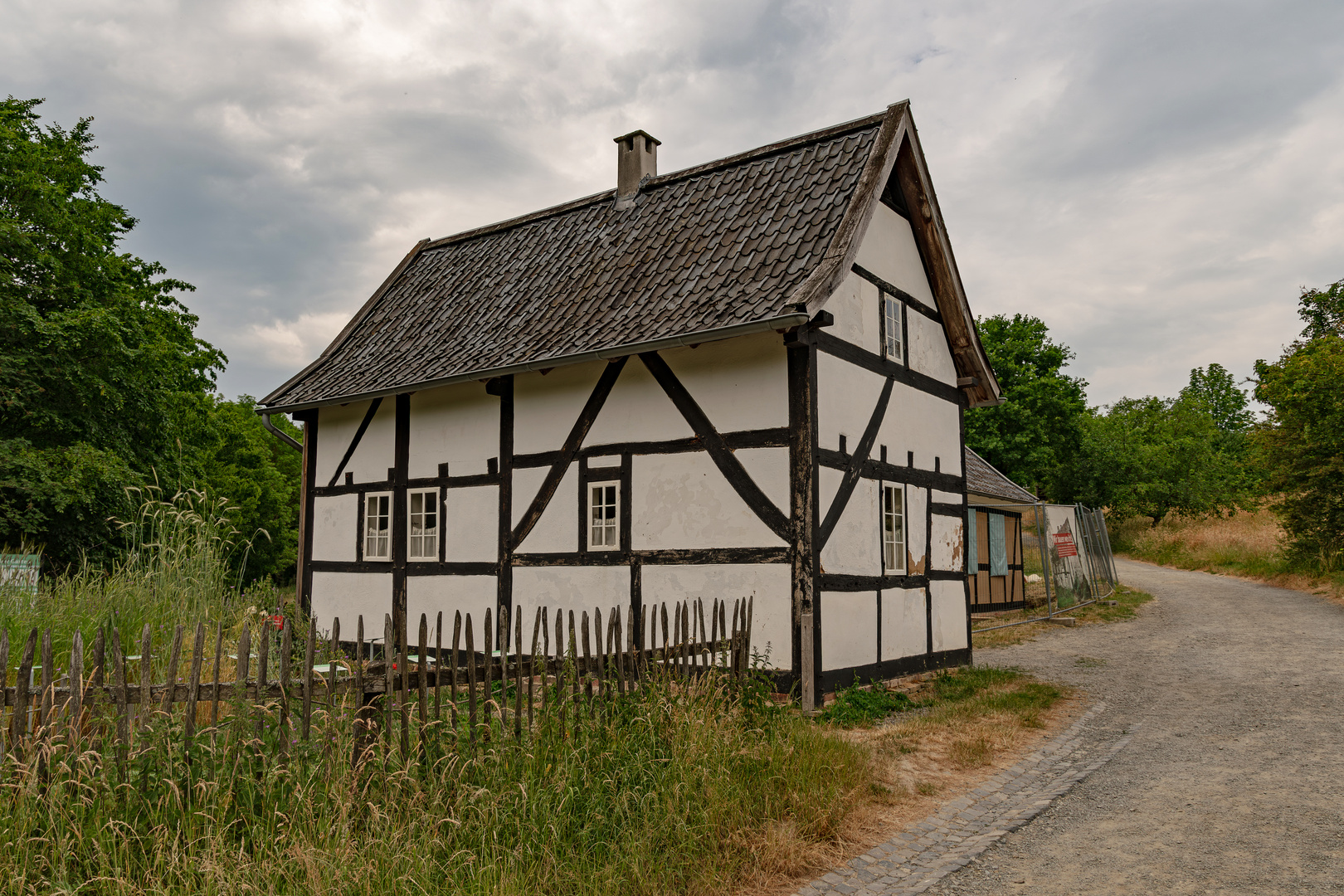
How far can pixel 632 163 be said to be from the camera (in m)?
13.7

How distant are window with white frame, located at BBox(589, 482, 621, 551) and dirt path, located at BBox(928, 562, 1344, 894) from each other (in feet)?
17.6

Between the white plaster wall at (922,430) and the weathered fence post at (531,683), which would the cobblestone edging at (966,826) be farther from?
the white plaster wall at (922,430)

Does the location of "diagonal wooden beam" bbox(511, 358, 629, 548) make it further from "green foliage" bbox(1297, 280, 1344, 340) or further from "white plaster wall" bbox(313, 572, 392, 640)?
"green foliage" bbox(1297, 280, 1344, 340)

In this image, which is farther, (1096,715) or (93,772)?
(1096,715)

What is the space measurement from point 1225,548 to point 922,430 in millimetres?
21505

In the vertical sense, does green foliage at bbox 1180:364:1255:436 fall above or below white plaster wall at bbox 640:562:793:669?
above

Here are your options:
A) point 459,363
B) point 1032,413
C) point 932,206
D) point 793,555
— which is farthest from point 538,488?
point 1032,413

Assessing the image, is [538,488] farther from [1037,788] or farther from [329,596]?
[1037,788]

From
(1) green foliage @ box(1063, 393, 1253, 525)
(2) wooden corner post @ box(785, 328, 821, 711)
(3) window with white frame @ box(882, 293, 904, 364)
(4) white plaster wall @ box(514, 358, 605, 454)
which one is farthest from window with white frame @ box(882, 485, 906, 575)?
(1) green foliage @ box(1063, 393, 1253, 525)

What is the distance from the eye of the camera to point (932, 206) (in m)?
11.8

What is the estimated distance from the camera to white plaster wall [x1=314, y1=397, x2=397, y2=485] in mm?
13336

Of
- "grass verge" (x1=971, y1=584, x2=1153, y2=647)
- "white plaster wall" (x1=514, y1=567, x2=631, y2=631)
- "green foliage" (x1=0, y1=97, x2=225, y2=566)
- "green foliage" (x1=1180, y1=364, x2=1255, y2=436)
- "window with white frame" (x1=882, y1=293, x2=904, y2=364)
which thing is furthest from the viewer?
"green foliage" (x1=1180, y1=364, x2=1255, y2=436)

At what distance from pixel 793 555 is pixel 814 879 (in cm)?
457

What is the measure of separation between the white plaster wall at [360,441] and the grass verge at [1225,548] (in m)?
18.4
